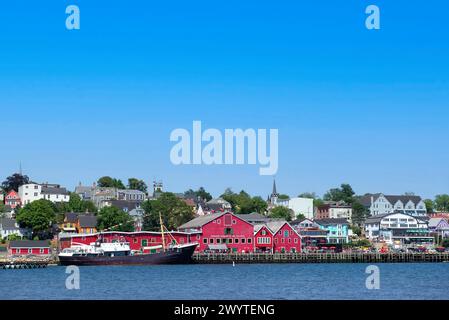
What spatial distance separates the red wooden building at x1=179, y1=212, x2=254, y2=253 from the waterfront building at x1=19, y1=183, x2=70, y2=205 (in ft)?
168

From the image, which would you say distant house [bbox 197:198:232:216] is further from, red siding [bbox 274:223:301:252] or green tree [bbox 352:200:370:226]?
red siding [bbox 274:223:301:252]

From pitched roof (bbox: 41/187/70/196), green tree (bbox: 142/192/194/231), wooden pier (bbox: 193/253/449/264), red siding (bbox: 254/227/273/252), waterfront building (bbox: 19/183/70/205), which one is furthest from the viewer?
pitched roof (bbox: 41/187/70/196)

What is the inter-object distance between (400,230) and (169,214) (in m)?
44.7

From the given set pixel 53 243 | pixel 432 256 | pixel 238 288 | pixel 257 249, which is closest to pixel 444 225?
pixel 432 256

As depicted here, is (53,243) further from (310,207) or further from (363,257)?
(310,207)

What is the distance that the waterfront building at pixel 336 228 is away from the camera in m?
130

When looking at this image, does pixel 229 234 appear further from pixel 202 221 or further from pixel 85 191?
pixel 85 191

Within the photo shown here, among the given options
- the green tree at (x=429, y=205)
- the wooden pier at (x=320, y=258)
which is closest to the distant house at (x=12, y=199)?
the wooden pier at (x=320, y=258)

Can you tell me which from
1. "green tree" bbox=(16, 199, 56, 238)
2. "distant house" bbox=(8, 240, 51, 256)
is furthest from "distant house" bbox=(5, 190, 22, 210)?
"distant house" bbox=(8, 240, 51, 256)

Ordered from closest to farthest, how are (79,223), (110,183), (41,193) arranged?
(79,223) < (41,193) < (110,183)

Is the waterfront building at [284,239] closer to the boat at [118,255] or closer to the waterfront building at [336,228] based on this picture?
the boat at [118,255]

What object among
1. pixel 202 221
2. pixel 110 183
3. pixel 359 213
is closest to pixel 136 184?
pixel 110 183

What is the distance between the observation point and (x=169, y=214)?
367 feet

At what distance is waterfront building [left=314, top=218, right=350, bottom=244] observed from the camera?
130125 millimetres
